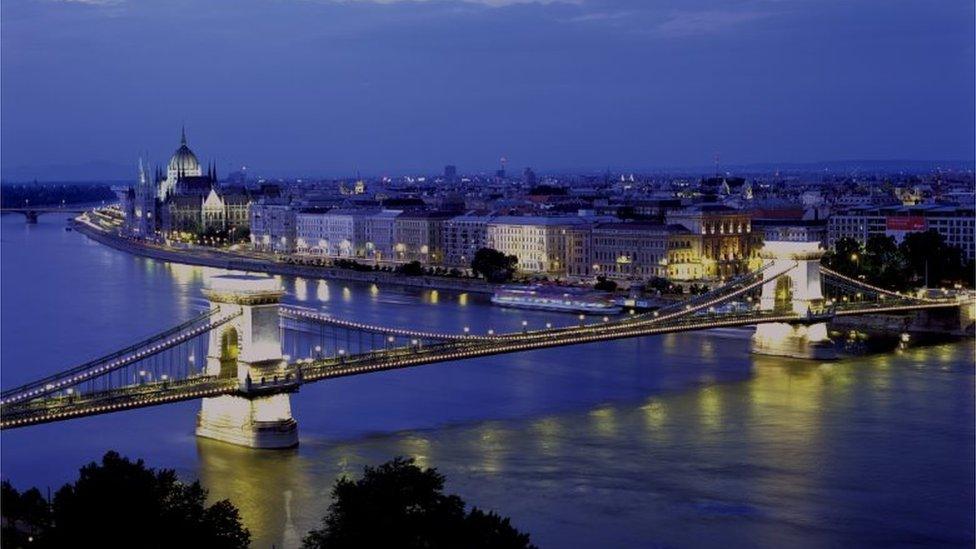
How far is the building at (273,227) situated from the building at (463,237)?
6372 mm

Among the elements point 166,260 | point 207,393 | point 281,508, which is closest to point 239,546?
point 281,508

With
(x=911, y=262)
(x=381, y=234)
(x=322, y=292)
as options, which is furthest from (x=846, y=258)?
(x=381, y=234)

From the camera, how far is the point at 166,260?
32688 mm

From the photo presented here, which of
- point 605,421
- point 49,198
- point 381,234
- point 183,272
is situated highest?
point 49,198

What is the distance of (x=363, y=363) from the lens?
11.4 m

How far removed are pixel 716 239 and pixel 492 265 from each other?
366 cm

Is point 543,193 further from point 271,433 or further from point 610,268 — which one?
point 271,433

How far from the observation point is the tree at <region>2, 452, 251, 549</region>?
685cm

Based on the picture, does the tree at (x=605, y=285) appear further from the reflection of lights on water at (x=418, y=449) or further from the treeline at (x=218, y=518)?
the treeline at (x=218, y=518)

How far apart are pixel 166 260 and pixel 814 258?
18788 millimetres

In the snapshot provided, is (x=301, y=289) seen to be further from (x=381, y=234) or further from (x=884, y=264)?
(x=884, y=264)

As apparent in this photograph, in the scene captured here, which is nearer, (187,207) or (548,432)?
(548,432)

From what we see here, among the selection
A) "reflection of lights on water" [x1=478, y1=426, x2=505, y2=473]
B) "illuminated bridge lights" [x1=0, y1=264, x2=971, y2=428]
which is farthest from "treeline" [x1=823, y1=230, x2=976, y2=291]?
"reflection of lights on water" [x1=478, y1=426, x2=505, y2=473]

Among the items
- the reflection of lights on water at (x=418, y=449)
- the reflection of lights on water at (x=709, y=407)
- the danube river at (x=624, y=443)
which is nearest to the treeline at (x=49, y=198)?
the danube river at (x=624, y=443)
